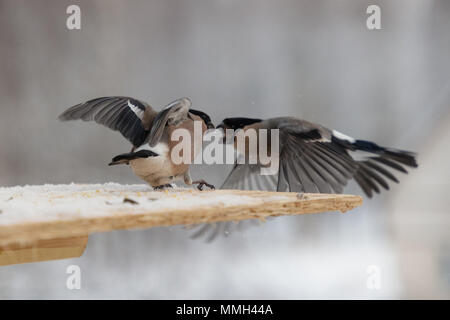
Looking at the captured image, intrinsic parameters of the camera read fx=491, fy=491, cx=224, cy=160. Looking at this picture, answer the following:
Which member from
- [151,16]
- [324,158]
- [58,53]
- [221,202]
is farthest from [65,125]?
[221,202]

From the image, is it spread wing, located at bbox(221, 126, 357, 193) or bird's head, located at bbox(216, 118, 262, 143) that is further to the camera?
bird's head, located at bbox(216, 118, 262, 143)

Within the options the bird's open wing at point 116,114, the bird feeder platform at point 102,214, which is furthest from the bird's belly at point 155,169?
the bird feeder platform at point 102,214

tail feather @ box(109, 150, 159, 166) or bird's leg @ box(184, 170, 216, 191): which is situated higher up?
tail feather @ box(109, 150, 159, 166)

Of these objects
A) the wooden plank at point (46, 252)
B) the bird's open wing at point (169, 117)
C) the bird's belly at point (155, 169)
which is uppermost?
the bird's open wing at point (169, 117)

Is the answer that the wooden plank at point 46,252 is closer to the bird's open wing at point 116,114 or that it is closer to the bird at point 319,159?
the bird's open wing at point 116,114

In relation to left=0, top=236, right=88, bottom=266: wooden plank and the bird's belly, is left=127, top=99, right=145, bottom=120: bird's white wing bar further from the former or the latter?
left=0, top=236, right=88, bottom=266: wooden plank

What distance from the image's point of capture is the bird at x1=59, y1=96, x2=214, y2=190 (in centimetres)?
124

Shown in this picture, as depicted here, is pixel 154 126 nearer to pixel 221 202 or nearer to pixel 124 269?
pixel 221 202

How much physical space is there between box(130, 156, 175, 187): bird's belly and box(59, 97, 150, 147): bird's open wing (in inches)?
5.6

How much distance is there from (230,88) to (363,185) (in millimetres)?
899

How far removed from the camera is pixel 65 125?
1950mm

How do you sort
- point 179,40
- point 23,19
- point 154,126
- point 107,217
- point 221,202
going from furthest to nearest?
point 179,40
point 23,19
point 154,126
point 221,202
point 107,217

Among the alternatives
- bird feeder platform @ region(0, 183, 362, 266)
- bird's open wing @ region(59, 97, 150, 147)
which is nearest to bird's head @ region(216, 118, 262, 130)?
bird's open wing @ region(59, 97, 150, 147)

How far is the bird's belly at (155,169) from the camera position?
1.24 m
